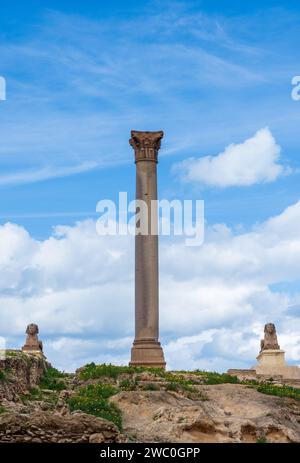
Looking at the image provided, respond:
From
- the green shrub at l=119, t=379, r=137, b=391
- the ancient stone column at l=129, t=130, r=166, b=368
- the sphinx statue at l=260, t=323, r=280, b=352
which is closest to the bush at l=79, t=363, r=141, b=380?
the green shrub at l=119, t=379, r=137, b=391

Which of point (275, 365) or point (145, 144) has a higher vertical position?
point (145, 144)

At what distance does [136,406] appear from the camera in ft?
87.4

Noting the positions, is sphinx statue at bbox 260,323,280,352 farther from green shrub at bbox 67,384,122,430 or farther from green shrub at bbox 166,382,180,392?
green shrub at bbox 67,384,122,430

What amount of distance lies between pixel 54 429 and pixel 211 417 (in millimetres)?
6241

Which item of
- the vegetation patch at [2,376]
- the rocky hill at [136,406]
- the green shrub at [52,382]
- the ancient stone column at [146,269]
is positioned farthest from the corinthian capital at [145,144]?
the vegetation patch at [2,376]

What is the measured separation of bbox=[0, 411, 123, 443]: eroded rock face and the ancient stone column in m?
15.6

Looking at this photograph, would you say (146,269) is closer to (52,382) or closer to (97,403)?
(52,382)

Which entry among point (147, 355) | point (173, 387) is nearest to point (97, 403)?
point (173, 387)

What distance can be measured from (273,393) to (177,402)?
4.72 meters

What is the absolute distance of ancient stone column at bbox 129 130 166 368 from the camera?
3659cm
